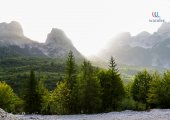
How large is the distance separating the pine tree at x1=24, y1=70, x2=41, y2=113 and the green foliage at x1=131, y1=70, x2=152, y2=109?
81.1ft

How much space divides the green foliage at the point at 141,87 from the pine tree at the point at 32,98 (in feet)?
81.1

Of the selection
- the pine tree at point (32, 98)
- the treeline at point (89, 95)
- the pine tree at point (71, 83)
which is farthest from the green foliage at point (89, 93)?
the pine tree at point (32, 98)

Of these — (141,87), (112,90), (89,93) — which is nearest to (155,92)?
(112,90)

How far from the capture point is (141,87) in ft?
286

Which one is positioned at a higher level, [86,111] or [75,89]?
[75,89]

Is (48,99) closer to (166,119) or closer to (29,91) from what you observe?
(29,91)

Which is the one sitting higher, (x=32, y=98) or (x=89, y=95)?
(x=89, y=95)

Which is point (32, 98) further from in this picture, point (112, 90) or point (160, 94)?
point (160, 94)

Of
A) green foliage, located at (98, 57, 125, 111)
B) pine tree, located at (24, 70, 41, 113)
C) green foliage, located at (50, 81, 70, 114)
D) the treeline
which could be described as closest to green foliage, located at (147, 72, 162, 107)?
the treeline

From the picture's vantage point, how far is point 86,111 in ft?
236

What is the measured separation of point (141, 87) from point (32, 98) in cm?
2697

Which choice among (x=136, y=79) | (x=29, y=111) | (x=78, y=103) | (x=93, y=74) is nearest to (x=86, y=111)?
(x=78, y=103)

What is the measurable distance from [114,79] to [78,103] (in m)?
9.26

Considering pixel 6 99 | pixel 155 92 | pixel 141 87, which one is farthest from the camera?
pixel 6 99
